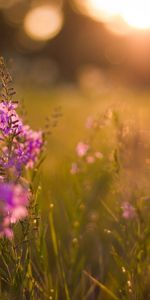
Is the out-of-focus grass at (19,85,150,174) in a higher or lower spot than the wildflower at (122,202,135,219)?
higher

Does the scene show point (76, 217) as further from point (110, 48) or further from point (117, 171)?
point (110, 48)

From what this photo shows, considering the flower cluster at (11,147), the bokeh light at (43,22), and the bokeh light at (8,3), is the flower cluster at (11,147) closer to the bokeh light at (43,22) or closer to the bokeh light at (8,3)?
the bokeh light at (43,22)

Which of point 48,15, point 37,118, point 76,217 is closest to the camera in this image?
point 76,217

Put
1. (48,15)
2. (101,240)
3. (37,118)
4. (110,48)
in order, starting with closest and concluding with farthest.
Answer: (101,240) → (37,118) → (110,48) → (48,15)

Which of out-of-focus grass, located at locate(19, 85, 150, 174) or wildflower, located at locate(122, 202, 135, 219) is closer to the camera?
wildflower, located at locate(122, 202, 135, 219)

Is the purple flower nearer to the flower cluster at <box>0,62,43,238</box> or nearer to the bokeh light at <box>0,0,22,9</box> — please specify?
the flower cluster at <box>0,62,43,238</box>

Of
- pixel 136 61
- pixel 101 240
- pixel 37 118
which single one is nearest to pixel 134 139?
pixel 101 240

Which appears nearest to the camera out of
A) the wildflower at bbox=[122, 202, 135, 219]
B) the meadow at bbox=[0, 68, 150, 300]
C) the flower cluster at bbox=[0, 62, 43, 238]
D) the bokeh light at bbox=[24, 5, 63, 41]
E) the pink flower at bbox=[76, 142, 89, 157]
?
the flower cluster at bbox=[0, 62, 43, 238]

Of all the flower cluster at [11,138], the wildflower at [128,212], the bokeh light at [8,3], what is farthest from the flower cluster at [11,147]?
the bokeh light at [8,3]

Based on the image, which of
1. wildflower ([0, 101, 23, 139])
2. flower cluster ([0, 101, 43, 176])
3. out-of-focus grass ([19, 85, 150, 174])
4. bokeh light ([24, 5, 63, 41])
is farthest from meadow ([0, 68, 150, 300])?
bokeh light ([24, 5, 63, 41])
